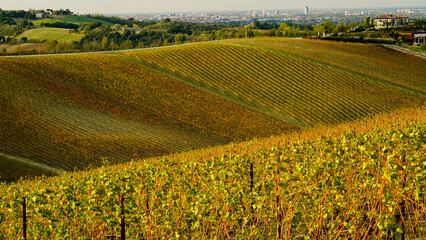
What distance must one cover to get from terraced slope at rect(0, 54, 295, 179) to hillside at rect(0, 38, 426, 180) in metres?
0.09

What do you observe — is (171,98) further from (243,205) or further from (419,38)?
(419,38)

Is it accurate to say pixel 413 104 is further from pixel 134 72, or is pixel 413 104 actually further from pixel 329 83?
pixel 134 72

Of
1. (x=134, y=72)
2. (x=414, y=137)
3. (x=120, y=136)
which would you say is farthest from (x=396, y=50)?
(x=414, y=137)

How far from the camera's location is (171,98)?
52500 millimetres

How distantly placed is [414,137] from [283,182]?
184 inches

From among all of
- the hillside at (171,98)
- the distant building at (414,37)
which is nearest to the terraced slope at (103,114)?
the hillside at (171,98)

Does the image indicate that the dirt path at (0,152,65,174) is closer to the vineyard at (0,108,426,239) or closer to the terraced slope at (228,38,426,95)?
the vineyard at (0,108,426,239)

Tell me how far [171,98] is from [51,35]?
10565 centimetres

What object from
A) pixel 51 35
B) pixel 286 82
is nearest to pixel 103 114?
pixel 286 82

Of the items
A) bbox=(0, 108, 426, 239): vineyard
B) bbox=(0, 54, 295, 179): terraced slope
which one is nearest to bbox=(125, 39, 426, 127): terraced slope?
bbox=(0, 54, 295, 179): terraced slope

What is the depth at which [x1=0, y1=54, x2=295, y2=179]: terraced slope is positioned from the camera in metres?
37.4

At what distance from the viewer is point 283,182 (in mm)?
9711

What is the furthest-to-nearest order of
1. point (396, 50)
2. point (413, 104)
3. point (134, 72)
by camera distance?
point (396, 50), point (134, 72), point (413, 104)

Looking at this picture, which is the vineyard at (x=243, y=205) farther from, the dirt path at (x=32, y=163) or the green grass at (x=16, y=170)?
the dirt path at (x=32, y=163)
